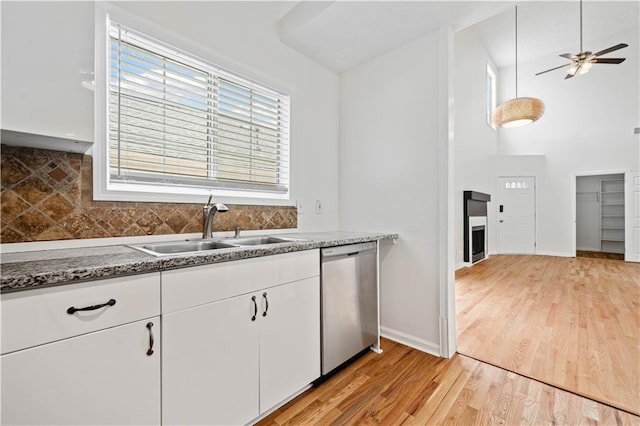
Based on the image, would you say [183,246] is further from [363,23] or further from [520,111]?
[520,111]

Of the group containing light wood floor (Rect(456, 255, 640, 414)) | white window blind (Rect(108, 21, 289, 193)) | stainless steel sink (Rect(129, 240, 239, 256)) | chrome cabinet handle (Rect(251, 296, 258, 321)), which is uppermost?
white window blind (Rect(108, 21, 289, 193))

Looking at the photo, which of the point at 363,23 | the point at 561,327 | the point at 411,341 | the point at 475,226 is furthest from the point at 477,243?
the point at 363,23

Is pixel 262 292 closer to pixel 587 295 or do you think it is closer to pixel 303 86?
pixel 303 86

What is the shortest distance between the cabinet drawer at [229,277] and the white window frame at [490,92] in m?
6.89

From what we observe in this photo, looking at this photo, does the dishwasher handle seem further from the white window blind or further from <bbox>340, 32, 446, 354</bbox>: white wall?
the white window blind

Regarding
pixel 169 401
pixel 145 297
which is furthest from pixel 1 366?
pixel 169 401

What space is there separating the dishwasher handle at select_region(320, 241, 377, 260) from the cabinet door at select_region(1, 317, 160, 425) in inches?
39.2

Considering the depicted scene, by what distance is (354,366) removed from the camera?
1.99 metres

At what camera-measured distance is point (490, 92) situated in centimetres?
709

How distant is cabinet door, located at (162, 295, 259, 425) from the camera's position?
112 cm

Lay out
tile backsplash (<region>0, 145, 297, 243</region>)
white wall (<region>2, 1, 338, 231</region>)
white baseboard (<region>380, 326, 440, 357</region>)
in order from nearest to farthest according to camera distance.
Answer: white wall (<region>2, 1, 338, 231</region>) < tile backsplash (<region>0, 145, 297, 243</region>) < white baseboard (<region>380, 326, 440, 357</region>)

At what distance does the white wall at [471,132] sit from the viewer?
5057 millimetres

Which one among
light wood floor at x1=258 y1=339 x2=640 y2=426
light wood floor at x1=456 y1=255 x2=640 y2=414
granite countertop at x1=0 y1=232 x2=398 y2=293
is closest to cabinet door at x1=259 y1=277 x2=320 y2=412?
light wood floor at x1=258 y1=339 x2=640 y2=426

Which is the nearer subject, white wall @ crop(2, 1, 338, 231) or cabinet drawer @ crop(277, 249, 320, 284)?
white wall @ crop(2, 1, 338, 231)
